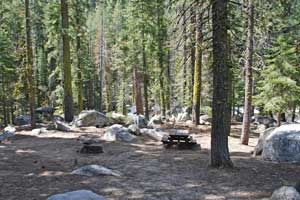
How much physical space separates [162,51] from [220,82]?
73.0 ft

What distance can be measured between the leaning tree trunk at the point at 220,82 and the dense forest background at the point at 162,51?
0.71ft

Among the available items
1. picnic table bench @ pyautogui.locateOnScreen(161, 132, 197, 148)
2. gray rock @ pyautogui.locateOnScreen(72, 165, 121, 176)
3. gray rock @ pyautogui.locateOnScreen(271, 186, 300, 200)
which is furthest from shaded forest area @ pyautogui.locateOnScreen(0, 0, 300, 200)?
gray rock @ pyautogui.locateOnScreen(72, 165, 121, 176)

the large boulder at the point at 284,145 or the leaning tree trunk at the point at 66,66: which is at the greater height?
the leaning tree trunk at the point at 66,66

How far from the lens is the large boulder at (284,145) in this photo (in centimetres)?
993

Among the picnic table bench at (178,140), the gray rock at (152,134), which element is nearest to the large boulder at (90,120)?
the gray rock at (152,134)

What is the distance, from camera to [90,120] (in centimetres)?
1800

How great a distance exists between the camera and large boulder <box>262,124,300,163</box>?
993 centimetres

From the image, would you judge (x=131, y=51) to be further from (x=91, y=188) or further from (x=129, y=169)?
(x=91, y=188)

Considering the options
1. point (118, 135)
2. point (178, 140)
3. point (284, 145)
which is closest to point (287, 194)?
point (284, 145)

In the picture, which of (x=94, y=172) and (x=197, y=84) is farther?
(x=197, y=84)

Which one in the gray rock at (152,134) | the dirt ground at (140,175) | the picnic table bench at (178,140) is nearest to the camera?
the dirt ground at (140,175)

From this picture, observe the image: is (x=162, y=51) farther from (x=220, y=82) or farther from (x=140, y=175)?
(x=140, y=175)

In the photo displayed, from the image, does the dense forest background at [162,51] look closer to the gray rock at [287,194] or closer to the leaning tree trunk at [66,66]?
the leaning tree trunk at [66,66]

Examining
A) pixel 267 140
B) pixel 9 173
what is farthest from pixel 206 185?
pixel 9 173
